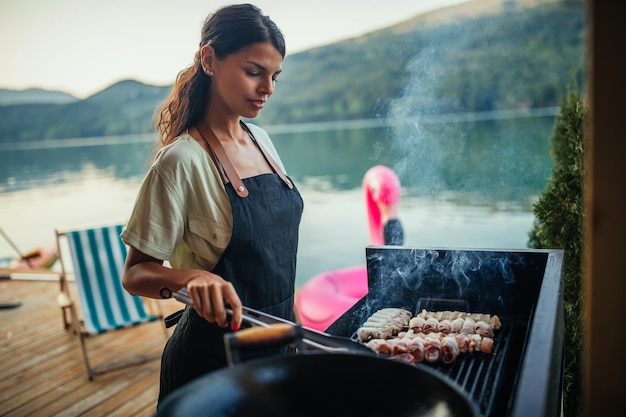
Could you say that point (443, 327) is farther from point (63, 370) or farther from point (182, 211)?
point (63, 370)

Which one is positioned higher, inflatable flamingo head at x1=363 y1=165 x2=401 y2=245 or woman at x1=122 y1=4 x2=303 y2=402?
woman at x1=122 y1=4 x2=303 y2=402

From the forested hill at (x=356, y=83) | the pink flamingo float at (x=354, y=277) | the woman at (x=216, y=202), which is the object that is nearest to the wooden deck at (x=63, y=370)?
the pink flamingo float at (x=354, y=277)

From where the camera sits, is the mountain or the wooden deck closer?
the wooden deck

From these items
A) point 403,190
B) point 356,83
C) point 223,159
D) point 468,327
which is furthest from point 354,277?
point 356,83

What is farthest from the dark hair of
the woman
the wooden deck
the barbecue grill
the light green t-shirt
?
the wooden deck

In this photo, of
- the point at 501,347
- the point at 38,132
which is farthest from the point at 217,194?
the point at 38,132

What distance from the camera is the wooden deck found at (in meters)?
3.83

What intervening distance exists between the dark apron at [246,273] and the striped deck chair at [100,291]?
9.14 ft

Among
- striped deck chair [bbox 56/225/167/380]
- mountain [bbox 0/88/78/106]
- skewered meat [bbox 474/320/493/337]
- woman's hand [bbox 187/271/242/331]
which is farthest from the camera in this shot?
mountain [bbox 0/88/78/106]

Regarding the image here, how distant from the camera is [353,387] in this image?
1121 millimetres

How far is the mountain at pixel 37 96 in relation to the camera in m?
24.6

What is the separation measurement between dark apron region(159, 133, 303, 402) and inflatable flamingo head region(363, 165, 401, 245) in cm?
377

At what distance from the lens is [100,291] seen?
185 inches

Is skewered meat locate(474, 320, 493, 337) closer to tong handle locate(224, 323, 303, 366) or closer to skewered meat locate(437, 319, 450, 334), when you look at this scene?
skewered meat locate(437, 319, 450, 334)
